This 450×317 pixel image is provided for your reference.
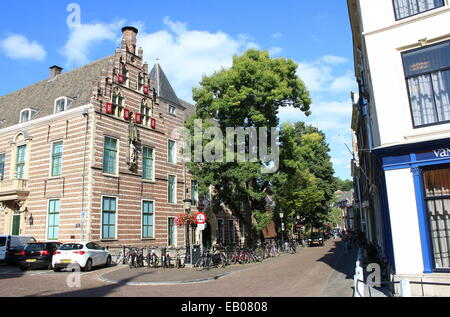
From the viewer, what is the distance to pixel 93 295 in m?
11.0

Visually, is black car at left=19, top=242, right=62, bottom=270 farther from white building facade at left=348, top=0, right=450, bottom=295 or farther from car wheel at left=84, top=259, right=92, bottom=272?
white building facade at left=348, top=0, right=450, bottom=295

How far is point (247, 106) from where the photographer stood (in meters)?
23.8

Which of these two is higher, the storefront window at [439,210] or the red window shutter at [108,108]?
the red window shutter at [108,108]

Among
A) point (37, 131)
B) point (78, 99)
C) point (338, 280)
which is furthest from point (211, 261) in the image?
point (37, 131)

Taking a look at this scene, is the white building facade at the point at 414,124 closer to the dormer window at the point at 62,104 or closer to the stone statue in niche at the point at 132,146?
the stone statue in niche at the point at 132,146

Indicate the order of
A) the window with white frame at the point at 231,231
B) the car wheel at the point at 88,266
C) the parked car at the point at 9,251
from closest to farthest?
the car wheel at the point at 88,266 < the parked car at the point at 9,251 < the window with white frame at the point at 231,231

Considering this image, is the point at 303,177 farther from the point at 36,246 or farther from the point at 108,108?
the point at 36,246

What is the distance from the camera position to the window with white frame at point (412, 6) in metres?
11.1

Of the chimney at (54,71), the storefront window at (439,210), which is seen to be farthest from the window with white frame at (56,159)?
the storefront window at (439,210)

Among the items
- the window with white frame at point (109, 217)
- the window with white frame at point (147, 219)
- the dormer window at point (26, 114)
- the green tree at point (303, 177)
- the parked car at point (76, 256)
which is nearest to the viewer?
the parked car at point (76, 256)

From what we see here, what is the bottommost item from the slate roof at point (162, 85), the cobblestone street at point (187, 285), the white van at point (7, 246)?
the cobblestone street at point (187, 285)

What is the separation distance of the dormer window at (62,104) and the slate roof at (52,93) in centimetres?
48

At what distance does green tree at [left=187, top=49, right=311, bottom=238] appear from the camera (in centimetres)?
2311

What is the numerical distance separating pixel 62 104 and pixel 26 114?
474 cm
